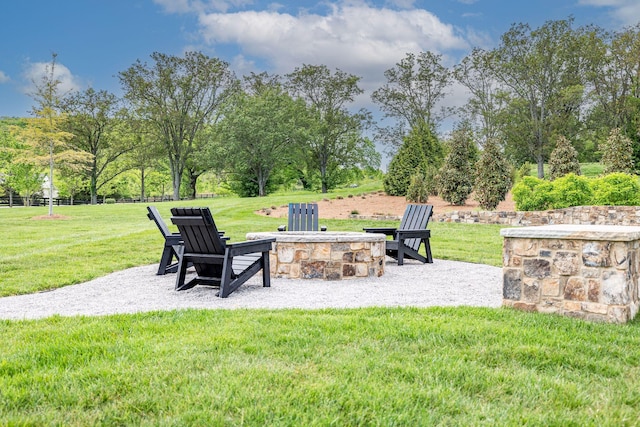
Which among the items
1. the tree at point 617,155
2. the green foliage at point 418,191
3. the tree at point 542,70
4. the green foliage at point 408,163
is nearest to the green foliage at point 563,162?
the tree at point 617,155

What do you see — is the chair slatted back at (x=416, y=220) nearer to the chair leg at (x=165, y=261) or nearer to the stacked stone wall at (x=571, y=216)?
the chair leg at (x=165, y=261)

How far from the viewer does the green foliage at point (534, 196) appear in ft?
47.1

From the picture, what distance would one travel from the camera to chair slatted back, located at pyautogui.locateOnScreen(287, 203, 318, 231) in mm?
7809

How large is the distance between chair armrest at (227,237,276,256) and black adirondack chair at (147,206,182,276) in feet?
3.94

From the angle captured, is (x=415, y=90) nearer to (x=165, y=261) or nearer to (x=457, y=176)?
(x=457, y=176)

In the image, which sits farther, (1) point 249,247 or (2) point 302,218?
(2) point 302,218

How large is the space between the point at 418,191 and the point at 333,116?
550 inches

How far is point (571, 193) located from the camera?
14188 mm

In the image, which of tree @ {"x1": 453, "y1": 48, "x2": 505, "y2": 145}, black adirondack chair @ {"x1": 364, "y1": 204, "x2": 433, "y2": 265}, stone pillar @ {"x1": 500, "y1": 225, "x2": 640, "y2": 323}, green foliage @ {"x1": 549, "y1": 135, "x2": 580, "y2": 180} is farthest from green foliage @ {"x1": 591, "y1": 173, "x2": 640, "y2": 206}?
tree @ {"x1": 453, "y1": 48, "x2": 505, "y2": 145}

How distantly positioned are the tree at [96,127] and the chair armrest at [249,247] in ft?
103

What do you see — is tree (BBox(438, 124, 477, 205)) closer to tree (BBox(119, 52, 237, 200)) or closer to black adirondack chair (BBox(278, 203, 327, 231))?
black adirondack chair (BBox(278, 203, 327, 231))

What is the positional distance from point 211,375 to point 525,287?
2.68 meters

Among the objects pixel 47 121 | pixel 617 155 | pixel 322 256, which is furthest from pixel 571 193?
pixel 47 121

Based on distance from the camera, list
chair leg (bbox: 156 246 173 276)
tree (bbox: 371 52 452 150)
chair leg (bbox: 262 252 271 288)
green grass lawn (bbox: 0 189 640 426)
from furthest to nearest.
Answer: tree (bbox: 371 52 452 150) → chair leg (bbox: 156 246 173 276) → chair leg (bbox: 262 252 271 288) → green grass lawn (bbox: 0 189 640 426)
